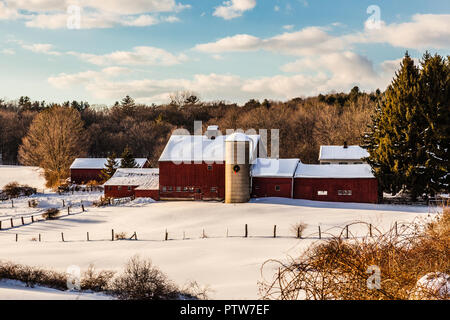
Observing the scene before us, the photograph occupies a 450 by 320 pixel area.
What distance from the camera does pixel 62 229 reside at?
80.9 feet

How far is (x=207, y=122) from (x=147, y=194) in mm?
45100

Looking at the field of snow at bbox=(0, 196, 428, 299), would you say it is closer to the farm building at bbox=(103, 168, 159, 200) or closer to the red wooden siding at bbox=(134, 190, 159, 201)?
the red wooden siding at bbox=(134, 190, 159, 201)

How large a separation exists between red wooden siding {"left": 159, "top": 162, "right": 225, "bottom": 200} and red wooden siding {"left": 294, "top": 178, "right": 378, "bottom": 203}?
6816 mm

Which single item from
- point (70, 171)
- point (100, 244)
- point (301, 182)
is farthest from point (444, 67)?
point (70, 171)

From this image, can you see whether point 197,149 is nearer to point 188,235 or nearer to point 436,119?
point 188,235

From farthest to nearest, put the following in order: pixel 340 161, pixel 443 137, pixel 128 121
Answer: pixel 128 121 → pixel 340 161 → pixel 443 137

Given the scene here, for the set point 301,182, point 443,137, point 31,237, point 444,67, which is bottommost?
point 31,237

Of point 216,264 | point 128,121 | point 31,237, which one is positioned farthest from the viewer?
point 128,121

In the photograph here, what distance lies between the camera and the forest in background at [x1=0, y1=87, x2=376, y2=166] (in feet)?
194

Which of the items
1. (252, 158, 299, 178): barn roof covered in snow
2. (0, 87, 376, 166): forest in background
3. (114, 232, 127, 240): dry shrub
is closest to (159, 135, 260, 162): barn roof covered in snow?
(252, 158, 299, 178): barn roof covered in snow

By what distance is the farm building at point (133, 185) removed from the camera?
34906mm

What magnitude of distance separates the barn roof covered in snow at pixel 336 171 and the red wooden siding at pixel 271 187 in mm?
1244
